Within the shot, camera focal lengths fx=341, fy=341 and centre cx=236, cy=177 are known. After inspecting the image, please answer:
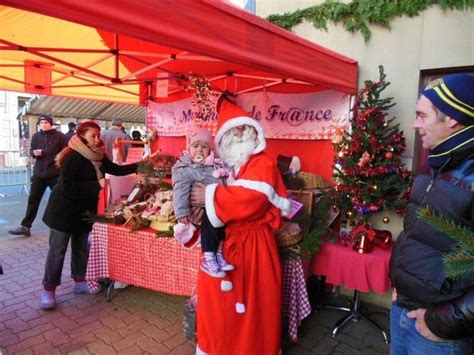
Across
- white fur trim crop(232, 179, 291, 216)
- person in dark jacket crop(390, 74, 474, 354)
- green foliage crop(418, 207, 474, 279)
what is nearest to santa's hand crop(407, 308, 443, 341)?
person in dark jacket crop(390, 74, 474, 354)

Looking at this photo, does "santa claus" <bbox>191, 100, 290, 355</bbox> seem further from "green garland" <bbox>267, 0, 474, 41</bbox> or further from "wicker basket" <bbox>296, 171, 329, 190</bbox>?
"green garland" <bbox>267, 0, 474, 41</bbox>

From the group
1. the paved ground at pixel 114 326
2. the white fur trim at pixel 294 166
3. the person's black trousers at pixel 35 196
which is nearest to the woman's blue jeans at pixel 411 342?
the paved ground at pixel 114 326

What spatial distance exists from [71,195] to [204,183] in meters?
1.80

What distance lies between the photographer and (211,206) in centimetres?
221

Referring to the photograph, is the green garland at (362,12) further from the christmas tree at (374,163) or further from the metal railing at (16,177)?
the metal railing at (16,177)

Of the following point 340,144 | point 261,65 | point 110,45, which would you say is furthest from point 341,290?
point 110,45

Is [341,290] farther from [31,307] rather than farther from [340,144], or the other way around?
[31,307]

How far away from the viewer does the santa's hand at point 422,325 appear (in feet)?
4.51

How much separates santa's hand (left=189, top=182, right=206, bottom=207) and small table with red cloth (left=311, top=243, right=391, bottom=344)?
151 centimetres

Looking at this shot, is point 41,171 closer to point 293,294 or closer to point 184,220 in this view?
point 184,220

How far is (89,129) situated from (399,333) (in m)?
3.26

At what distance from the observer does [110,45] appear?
4.13 m

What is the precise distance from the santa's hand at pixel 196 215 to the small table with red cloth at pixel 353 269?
56.6 inches

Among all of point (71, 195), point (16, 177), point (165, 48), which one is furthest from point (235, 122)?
point (16, 177)
